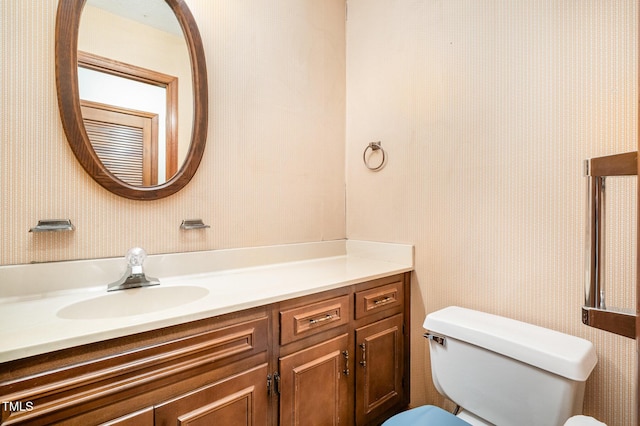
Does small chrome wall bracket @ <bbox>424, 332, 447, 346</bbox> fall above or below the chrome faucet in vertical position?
below

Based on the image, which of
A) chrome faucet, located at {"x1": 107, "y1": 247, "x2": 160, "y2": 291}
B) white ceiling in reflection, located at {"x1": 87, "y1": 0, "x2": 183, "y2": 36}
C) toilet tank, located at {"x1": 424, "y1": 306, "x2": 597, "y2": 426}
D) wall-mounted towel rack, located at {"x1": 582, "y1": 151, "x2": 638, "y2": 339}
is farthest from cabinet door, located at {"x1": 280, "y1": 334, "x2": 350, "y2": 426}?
white ceiling in reflection, located at {"x1": 87, "y1": 0, "x2": 183, "y2": 36}

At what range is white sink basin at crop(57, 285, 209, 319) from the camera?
103cm

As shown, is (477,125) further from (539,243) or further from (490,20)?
(539,243)

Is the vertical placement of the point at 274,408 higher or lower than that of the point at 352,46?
lower

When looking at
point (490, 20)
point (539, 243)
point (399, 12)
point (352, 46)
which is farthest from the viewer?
point (352, 46)

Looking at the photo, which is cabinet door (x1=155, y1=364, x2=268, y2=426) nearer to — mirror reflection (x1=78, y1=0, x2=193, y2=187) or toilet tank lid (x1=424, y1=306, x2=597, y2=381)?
toilet tank lid (x1=424, y1=306, x2=597, y2=381)

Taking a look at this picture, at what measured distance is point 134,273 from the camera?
118cm

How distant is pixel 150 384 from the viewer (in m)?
0.82

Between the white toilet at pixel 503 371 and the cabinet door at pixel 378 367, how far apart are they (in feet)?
0.93

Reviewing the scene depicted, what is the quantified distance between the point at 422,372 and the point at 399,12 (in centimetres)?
202

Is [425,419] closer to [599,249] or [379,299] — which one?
[379,299]

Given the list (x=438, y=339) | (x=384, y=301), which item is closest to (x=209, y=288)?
(x=384, y=301)

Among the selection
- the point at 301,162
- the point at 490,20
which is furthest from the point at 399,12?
the point at 301,162

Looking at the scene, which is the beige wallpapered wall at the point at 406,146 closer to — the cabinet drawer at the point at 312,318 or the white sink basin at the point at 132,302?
the white sink basin at the point at 132,302
